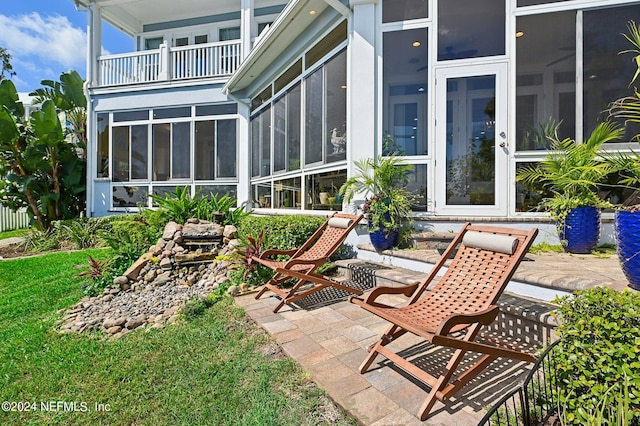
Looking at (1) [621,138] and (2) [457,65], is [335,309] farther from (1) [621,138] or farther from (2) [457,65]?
(1) [621,138]

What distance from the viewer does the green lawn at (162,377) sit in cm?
197

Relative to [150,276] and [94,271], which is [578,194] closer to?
[150,276]

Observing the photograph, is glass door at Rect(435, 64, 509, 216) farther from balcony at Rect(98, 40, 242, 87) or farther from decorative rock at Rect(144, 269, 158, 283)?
balcony at Rect(98, 40, 242, 87)

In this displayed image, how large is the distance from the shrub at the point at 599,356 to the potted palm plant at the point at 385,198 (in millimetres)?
3030

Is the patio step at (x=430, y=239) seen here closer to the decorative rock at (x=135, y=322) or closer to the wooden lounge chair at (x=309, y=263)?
the wooden lounge chair at (x=309, y=263)

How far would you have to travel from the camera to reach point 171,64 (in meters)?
10.2

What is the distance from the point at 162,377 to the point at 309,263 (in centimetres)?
174

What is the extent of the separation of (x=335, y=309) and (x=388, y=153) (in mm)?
2700

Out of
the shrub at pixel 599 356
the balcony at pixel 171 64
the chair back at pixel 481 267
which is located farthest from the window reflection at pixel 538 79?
the balcony at pixel 171 64

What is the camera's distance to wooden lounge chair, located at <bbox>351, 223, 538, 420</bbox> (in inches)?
73.4

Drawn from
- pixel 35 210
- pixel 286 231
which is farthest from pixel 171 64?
pixel 286 231

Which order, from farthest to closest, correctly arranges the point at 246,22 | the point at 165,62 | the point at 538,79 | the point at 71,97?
the point at 71,97, the point at 165,62, the point at 246,22, the point at 538,79

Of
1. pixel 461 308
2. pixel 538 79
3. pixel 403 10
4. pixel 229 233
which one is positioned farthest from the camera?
pixel 229 233

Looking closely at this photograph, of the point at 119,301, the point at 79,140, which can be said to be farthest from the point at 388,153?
the point at 79,140
